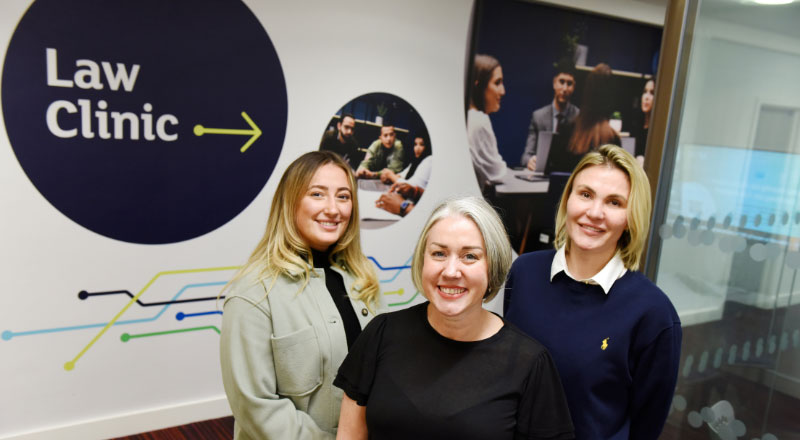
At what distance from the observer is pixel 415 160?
3.74 meters

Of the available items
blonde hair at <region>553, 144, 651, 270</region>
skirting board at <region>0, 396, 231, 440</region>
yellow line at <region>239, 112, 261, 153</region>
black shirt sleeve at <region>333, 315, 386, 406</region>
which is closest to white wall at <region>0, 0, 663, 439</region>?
skirting board at <region>0, 396, 231, 440</region>

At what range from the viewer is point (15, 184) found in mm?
2615

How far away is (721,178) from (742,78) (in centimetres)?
41

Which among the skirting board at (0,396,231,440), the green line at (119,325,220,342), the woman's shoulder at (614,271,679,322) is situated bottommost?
the skirting board at (0,396,231,440)

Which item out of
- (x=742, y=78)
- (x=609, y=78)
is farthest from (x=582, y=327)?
(x=609, y=78)

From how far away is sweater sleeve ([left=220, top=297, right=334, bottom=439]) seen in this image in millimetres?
1458

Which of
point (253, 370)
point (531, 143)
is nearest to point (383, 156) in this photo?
point (531, 143)

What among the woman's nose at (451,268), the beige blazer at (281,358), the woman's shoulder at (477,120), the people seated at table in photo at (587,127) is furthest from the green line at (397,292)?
the woman's nose at (451,268)

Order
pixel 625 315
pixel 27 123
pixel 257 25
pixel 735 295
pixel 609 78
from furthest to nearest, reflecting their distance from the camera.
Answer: pixel 609 78
pixel 257 25
pixel 27 123
pixel 735 295
pixel 625 315

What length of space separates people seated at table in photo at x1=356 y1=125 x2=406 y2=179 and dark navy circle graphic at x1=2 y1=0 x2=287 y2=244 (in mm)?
621

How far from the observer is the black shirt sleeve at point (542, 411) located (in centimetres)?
121

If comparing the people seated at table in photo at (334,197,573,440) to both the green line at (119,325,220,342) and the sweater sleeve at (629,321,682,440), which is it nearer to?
the sweater sleeve at (629,321,682,440)

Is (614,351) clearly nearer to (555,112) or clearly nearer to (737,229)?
(737,229)

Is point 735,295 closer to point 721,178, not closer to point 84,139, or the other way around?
point 721,178
